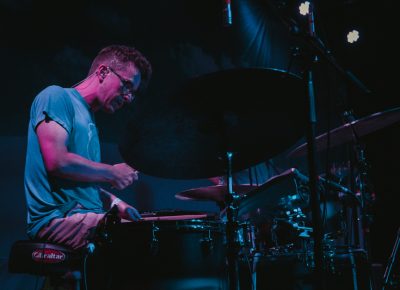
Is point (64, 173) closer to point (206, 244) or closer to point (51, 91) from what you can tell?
point (51, 91)

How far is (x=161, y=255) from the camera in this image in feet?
5.92

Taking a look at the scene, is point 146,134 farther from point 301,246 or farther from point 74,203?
point 301,246

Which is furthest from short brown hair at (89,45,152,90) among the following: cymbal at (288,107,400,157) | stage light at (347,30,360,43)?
stage light at (347,30,360,43)

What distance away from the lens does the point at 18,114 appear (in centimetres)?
384

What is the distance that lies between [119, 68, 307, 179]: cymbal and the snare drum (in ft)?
1.31

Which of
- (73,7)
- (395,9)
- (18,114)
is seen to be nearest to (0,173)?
(18,114)

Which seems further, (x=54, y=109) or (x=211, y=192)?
(x=211, y=192)

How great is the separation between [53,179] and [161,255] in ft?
1.96

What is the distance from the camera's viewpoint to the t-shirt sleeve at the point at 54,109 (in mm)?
1860

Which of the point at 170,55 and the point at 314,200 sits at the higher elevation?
the point at 170,55

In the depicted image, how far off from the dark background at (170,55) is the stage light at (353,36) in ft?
0.45

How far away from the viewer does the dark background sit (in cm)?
384

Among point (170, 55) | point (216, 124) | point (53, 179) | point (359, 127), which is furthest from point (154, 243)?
point (170, 55)

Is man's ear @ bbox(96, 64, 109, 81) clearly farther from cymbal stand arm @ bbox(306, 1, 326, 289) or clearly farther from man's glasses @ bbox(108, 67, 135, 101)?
cymbal stand arm @ bbox(306, 1, 326, 289)
